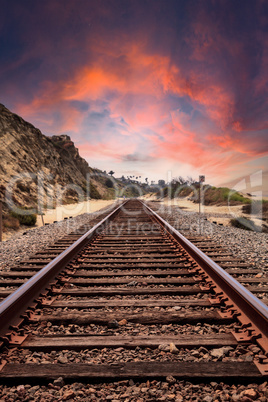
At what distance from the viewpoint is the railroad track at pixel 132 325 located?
175 cm

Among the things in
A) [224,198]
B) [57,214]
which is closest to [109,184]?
[224,198]

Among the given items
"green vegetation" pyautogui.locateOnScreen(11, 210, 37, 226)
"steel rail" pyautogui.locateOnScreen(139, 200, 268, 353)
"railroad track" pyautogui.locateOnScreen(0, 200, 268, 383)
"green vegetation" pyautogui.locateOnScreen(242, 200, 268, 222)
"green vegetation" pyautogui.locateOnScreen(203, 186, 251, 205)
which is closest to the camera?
"railroad track" pyautogui.locateOnScreen(0, 200, 268, 383)

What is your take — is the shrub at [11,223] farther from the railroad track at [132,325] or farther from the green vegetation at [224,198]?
the green vegetation at [224,198]

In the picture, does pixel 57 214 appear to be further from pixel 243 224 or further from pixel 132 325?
pixel 132 325

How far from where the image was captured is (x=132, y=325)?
2.38 m

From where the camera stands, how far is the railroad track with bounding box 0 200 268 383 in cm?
175

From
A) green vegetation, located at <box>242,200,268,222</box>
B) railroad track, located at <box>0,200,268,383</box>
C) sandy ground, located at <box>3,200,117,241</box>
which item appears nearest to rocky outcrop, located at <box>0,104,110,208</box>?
sandy ground, located at <box>3,200,117,241</box>

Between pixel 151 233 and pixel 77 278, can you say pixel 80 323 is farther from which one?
pixel 151 233

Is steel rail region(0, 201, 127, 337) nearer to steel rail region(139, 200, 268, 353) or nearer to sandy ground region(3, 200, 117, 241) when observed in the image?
steel rail region(139, 200, 268, 353)

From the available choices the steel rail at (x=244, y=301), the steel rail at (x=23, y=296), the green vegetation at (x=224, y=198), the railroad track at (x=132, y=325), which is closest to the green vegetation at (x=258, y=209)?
the green vegetation at (x=224, y=198)

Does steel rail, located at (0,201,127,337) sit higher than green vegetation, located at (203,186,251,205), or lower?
lower

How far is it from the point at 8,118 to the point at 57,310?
3342 cm

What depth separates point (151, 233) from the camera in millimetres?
7508

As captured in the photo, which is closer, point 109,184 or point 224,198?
point 224,198
